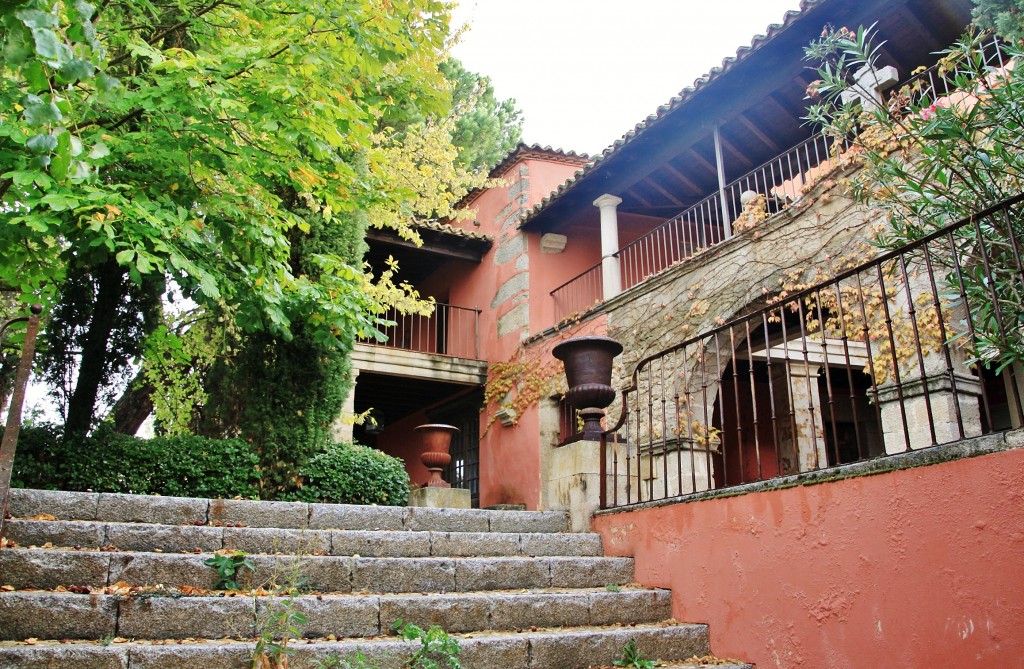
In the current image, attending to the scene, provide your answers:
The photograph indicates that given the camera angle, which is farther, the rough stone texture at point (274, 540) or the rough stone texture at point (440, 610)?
the rough stone texture at point (274, 540)

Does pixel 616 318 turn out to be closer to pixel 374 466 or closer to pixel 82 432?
pixel 374 466

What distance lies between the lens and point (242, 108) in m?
4.31

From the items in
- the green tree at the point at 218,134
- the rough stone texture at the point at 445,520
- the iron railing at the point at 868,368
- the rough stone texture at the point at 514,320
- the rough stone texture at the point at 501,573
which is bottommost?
the rough stone texture at the point at 501,573

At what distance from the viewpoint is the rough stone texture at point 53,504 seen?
422cm

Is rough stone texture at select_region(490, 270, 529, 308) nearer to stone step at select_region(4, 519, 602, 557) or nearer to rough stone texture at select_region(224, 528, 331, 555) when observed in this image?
stone step at select_region(4, 519, 602, 557)

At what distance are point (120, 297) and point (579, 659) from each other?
6068 mm

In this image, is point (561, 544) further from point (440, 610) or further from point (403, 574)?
point (440, 610)

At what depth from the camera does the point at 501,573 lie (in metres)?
4.51

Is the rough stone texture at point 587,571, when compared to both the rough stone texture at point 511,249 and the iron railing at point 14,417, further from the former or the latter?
the rough stone texture at point 511,249

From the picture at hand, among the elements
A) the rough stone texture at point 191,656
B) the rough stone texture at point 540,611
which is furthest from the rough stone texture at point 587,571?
the rough stone texture at point 191,656

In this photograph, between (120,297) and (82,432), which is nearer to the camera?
(82,432)

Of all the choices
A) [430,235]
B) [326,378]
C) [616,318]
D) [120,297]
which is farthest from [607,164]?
[120,297]

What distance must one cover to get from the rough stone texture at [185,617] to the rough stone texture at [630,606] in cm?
188

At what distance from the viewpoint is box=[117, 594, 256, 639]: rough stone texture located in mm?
3238
